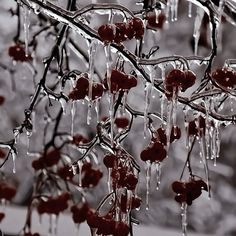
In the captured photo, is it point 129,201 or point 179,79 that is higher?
point 179,79

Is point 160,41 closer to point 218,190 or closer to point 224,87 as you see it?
point 218,190

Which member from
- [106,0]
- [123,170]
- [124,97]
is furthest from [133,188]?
[106,0]

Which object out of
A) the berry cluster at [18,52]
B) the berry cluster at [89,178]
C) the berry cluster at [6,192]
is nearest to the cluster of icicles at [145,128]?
the berry cluster at [89,178]

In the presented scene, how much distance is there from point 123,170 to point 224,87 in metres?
0.28

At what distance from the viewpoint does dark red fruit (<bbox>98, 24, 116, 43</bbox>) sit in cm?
121

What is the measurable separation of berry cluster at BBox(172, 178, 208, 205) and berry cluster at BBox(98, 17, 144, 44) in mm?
415

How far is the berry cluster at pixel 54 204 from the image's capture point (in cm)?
198

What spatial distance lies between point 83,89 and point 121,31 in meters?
0.20

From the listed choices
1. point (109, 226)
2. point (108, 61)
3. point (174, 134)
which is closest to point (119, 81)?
point (108, 61)

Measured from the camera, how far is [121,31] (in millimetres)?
1226

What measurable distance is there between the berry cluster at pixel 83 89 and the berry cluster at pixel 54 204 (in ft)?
2.26

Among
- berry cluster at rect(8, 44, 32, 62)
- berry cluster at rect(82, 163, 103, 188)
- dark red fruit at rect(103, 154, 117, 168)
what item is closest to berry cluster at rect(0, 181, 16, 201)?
berry cluster at rect(82, 163, 103, 188)

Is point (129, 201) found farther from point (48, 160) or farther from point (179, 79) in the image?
point (48, 160)

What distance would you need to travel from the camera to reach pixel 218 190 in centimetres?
362
